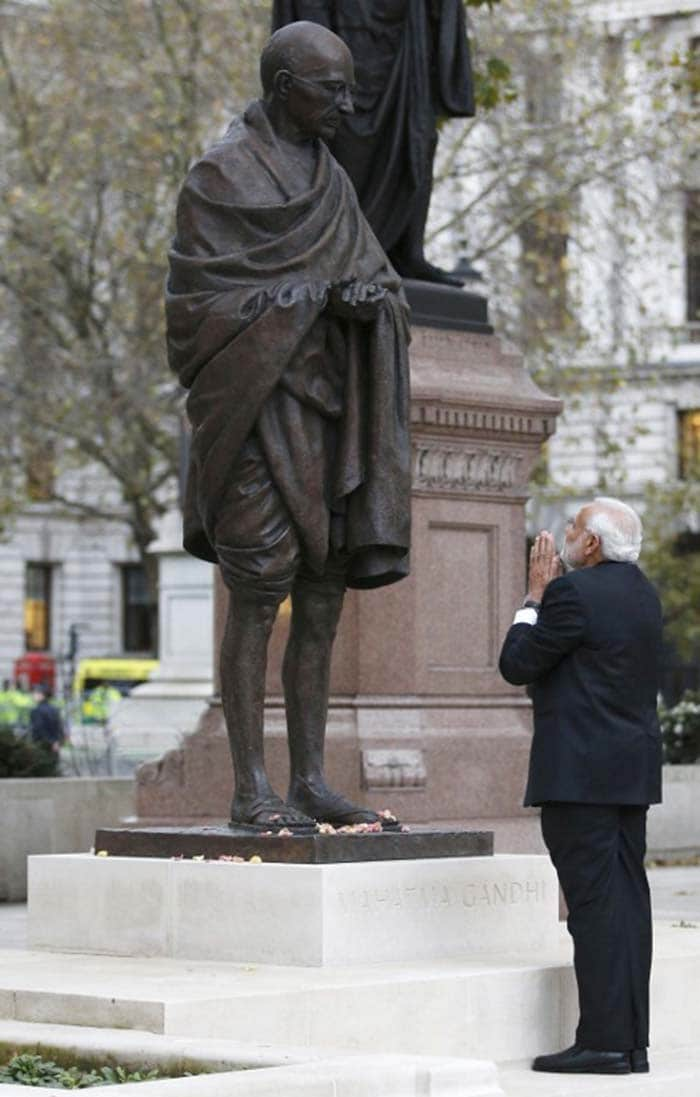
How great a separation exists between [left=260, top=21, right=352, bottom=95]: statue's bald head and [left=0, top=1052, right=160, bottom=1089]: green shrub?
148 inches

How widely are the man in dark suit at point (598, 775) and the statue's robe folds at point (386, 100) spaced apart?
6.37 m

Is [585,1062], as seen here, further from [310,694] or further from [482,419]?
[482,419]

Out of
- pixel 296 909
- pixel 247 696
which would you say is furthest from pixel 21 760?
pixel 296 909

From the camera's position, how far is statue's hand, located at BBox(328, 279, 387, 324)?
935 centimetres

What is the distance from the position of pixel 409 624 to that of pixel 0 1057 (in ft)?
23.5

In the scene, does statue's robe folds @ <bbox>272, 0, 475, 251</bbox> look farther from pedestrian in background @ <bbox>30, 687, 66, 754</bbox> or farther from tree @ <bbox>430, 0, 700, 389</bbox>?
tree @ <bbox>430, 0, 700, 389</bbox>

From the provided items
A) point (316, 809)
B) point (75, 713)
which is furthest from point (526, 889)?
point (75, 713)

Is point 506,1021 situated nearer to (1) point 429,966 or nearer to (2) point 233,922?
(1) point 429,966

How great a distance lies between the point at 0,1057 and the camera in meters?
7.64

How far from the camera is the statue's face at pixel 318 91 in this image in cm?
952

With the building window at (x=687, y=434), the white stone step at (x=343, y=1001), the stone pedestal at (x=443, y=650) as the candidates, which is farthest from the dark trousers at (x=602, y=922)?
the building window at (x=687, y=434)

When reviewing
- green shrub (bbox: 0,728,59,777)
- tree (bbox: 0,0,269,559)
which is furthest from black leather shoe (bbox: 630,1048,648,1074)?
tree (bbox: 0,0,269,559)

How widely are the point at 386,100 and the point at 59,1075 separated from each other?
874 centimetres

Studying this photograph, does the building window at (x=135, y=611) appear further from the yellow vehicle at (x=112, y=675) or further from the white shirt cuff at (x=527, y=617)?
the white shirt cuff at (x=527, y=617)
